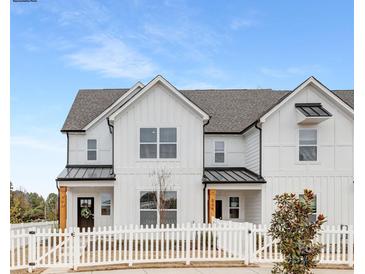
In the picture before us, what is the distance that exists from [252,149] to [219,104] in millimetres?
4547

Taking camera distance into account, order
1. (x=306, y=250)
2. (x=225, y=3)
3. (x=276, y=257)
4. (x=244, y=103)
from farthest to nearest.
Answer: (x=244, y=103)
(x=276, y=257)
(x=225, y=3)
(x=306, y=250)

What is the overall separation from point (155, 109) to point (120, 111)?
139 centimetres

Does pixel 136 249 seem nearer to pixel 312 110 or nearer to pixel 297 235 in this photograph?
pixel 297 235

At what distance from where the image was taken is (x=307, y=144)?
18.7 meters

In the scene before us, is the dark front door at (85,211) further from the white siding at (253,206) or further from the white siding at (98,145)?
the white siding at (253,206)

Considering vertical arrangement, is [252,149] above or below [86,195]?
above

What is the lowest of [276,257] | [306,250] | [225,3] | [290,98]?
[276,257]

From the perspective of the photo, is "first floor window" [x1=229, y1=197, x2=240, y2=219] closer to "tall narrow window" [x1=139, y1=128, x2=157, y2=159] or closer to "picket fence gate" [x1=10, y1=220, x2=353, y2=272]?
"tall narrow window" [x1=139, y1=128, x2=157, y2=159]

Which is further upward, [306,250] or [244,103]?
[244,103]

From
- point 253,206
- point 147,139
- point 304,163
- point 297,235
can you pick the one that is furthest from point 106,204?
point 297,235

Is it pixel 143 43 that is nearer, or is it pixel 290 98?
pixel 143 43

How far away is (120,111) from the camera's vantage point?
1816 centimetres
